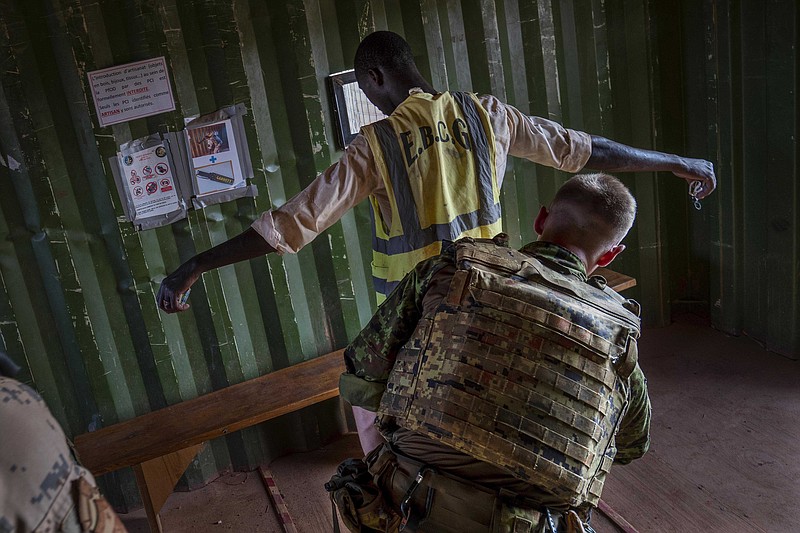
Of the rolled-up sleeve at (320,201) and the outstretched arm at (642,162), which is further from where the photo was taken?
the outstretched arm at (642,162)

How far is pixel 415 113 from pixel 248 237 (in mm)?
776

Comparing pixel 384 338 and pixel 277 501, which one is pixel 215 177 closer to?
pixel 277 501

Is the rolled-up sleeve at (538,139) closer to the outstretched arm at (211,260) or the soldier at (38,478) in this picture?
the outstretched arm at (211,260)

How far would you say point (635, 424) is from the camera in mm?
2018

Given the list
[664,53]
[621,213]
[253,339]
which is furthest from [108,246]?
[664,53]

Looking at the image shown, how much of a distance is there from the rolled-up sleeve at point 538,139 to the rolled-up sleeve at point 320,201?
568mm

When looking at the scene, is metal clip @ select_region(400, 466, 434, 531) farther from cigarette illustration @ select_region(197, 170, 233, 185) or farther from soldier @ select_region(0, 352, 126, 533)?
cigarette illustration @ select_region(197, 170, 233, 185)

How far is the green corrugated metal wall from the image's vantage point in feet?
10.6

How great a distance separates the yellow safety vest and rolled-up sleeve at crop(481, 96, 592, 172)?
0.12 metres


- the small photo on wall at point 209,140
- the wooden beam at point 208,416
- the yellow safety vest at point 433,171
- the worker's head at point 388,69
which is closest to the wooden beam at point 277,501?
the wooden beam at point 208,416

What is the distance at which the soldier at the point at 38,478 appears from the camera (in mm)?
1025

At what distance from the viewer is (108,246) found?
3.40 meters

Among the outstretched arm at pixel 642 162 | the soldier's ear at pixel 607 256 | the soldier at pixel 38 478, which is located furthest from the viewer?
Answer: the outstretched arm at pixel 642 162

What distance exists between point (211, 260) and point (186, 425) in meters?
1.15
